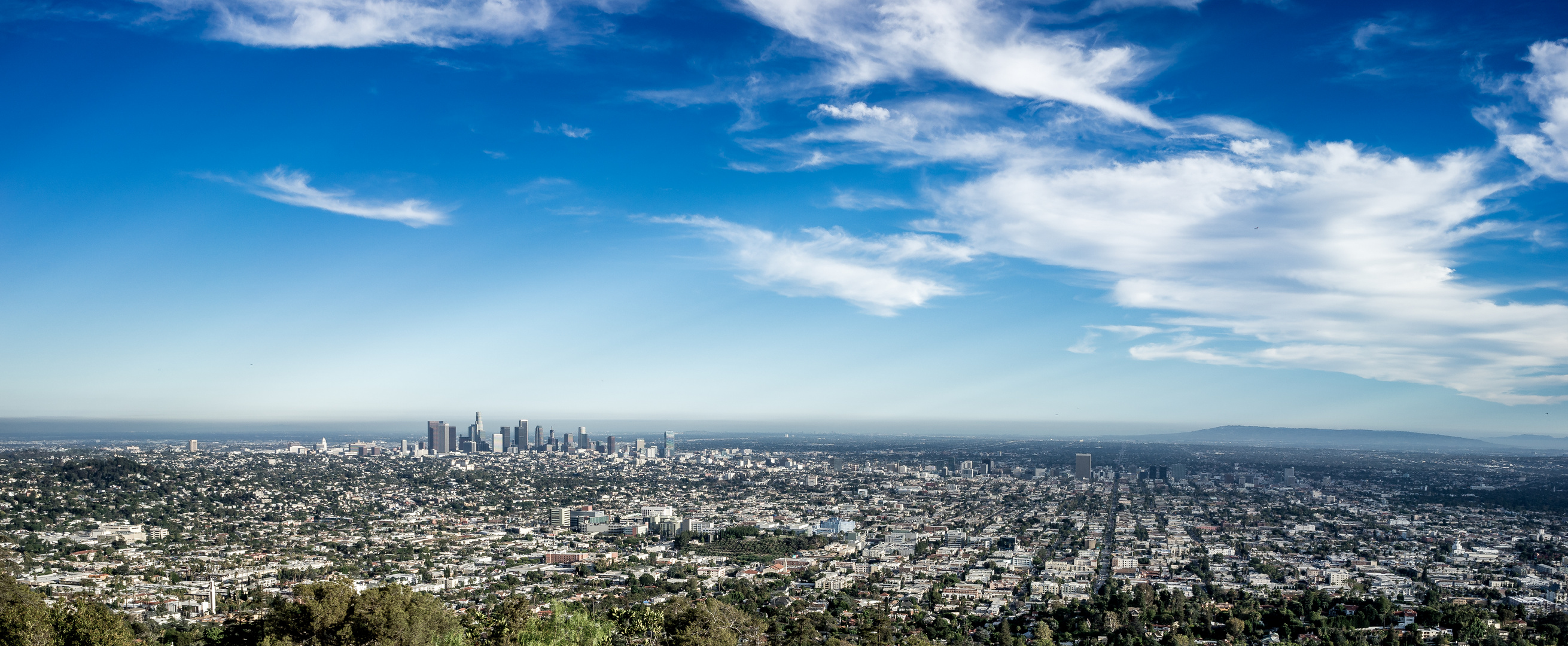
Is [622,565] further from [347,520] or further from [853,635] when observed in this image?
[347,520]

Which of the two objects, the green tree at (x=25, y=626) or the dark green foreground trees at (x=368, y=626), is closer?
the green tree at (x=25, y=626)

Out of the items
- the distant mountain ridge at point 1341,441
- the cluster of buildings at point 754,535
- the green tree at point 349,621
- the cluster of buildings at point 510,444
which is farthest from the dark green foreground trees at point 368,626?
the distant mountain ridge at point 1341,441

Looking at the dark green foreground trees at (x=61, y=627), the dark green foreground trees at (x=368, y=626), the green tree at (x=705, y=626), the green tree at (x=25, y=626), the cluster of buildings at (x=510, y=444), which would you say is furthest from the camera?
the cluster of buildings at (x=510, y=444)

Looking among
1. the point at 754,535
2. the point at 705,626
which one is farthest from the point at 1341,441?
the point at 705,626

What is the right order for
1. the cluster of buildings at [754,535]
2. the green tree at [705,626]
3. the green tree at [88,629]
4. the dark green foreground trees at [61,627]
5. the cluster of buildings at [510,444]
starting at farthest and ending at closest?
the cluster of buildings at [510,444] < the cluster of buildings at [754,535] < the green tree at [705,626] < the green tree at [88,629] < the dark green foreground trees at [61,627]

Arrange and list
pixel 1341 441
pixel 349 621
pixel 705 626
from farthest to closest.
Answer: pixel 1341 441 < pixel 705 626 < pixel 349 621

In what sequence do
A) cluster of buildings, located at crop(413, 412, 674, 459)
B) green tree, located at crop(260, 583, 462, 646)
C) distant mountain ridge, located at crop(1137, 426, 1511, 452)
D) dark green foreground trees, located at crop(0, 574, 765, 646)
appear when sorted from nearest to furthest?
1. dark green foreground trees, located at crop(0, 574, 765, 646)
2. green tree, located at crop(260, 583, 462, 646)
3. cluster of buildings, located at crop(413, 412, 674, 459)
4. distant mountain ridge, located at crop(1137, 426, 1511, 452)

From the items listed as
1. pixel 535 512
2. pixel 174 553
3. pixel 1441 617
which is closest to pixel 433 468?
pixel 535 512

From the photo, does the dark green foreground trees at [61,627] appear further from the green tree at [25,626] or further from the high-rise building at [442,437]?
the high-rise building at [442,437]

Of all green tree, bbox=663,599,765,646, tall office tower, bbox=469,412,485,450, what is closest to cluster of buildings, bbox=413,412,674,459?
tall office tower, bbox=469,412,485,450

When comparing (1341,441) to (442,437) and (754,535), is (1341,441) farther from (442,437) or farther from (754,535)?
(754,535)

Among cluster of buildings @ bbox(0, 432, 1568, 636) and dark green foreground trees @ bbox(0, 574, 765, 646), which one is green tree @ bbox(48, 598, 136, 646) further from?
cluster of buildings @ bbox(0, 432, 1568, 636)
